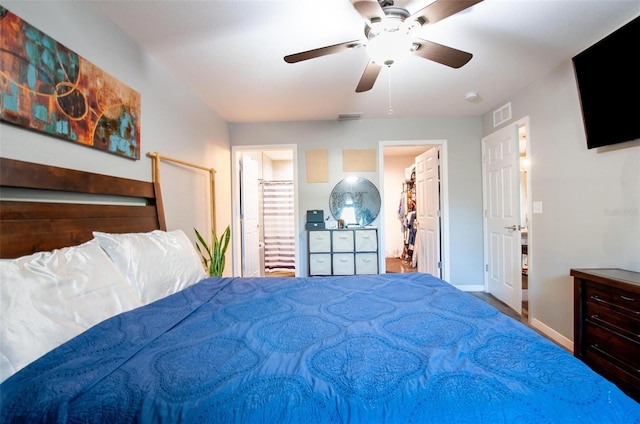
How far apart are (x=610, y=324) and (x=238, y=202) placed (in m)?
3.85

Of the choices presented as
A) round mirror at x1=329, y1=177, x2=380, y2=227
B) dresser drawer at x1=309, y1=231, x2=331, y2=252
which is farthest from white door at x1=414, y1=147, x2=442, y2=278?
dresser drawer at x1=309, y1=231, x2=331, y2=252

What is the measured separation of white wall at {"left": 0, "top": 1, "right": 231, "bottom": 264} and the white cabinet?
135 cm

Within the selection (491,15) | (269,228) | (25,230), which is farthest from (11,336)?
(269,228)

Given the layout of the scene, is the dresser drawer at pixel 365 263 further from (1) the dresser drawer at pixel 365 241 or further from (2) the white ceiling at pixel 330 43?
(2) the white ceiling at pixel 330 43

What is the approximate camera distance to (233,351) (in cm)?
85

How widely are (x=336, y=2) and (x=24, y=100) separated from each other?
1691 mm

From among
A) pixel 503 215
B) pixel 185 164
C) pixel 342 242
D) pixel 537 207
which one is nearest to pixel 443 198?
pixel 503 215

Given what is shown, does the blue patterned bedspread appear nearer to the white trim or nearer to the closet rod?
the closet rod

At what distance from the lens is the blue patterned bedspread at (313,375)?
24.2 inches

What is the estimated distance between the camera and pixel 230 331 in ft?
3.25

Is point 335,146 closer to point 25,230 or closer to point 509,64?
point 509,64

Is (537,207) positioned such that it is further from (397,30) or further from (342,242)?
(397,30)

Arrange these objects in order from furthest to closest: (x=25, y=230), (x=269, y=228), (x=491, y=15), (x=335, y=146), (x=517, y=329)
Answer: (x=269, y=228) < (x=335, y=146) < (x=491, y=15) < (x=25, y=230) < (x=517, y=329)

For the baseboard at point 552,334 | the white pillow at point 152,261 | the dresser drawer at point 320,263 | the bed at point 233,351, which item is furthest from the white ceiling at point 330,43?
the baseboard at point 552,334
